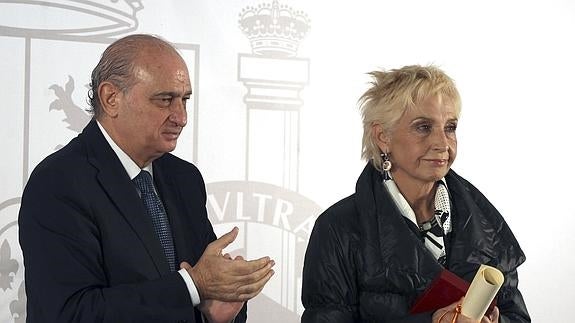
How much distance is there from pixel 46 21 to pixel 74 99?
0.28 metres

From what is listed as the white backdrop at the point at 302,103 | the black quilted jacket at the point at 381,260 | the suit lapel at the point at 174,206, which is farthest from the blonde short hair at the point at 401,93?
the white backdrop at the point at 302,103

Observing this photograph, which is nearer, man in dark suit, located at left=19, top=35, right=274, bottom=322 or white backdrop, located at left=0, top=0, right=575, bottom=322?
man in dark suit, located at left=19, top=35, right=274, bottom=322

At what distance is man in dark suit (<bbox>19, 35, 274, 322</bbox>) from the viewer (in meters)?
1.76

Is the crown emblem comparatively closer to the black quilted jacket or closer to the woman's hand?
the black quilted jacket

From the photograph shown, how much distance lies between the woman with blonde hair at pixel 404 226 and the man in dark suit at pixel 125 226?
312mm

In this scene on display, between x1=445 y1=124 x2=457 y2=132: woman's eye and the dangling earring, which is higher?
x1=445 y1=124 x2=457 y2=132: woman's eye

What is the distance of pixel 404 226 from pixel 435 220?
0.12 metres

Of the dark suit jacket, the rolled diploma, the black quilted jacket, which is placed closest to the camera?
the dark suit jacket

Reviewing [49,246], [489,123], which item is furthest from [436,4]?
[49,246]

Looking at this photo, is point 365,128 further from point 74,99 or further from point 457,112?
point 74,99

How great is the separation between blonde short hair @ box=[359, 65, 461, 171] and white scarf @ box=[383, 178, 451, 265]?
0.33ft

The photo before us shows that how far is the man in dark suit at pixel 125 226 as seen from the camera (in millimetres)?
1763

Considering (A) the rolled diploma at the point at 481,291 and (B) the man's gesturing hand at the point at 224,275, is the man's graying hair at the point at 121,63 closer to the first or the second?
(B) the man's gesturing hand at the point at 224,275

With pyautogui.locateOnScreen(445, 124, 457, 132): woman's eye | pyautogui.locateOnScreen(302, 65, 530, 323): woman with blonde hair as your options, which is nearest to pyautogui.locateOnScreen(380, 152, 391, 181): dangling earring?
pyautogui.locateOnScreen(302, 65, 530, 323): woman with blonde hair
